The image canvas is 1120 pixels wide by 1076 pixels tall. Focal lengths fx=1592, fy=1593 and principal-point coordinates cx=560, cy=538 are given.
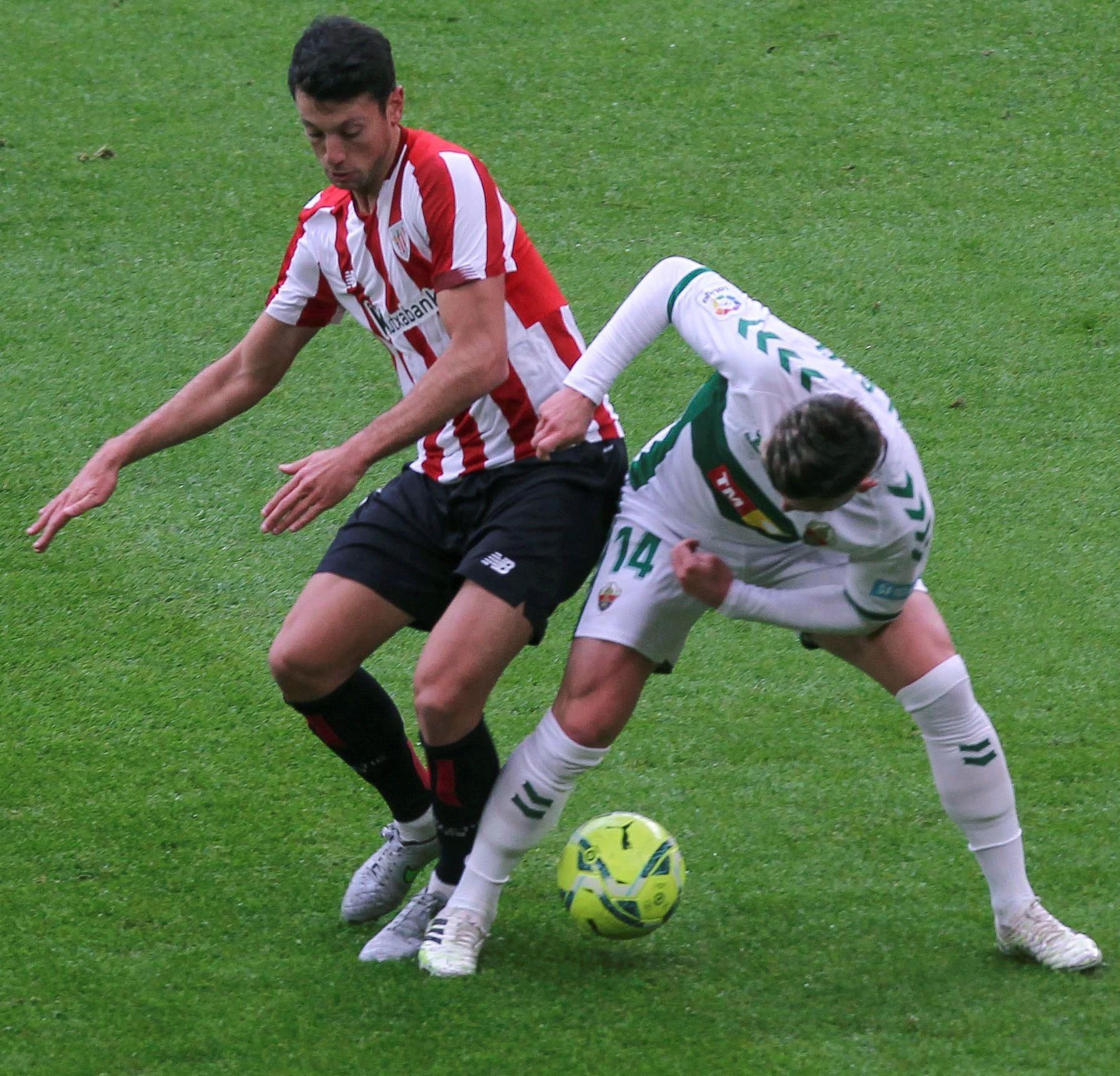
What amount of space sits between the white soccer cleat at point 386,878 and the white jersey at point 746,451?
0.97m

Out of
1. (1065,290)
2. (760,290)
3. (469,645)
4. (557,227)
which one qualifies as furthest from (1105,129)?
(469,645)

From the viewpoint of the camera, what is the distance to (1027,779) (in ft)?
14.2

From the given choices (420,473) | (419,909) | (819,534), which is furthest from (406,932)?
(819,534)

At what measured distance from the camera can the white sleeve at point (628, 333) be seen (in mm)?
3457

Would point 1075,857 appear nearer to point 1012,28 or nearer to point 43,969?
point 43,969

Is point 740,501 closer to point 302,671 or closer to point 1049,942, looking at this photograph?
point 302,671

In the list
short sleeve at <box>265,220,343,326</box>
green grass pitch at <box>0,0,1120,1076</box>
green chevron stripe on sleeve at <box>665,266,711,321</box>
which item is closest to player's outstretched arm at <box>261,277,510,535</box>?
green chevron stripe on sleeve at <box>665,266,711,321</box>

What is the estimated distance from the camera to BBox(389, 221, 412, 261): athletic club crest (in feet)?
11.4

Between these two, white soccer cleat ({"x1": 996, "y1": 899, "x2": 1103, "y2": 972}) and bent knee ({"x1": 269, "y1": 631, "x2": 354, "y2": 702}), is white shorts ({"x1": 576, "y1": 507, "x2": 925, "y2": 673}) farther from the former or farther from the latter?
white soccer cleat ({"x1": 996, "y1": 899, "x2": 1103, "y2": 972})

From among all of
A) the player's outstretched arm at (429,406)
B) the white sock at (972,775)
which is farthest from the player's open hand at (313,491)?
the white sock at (972,775)

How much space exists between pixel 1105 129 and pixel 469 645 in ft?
20.4

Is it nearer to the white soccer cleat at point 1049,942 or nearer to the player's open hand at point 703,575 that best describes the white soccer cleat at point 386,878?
the player's open hand at point 703,575

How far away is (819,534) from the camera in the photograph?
10.7 ft

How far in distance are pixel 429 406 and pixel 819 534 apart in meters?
0.85
